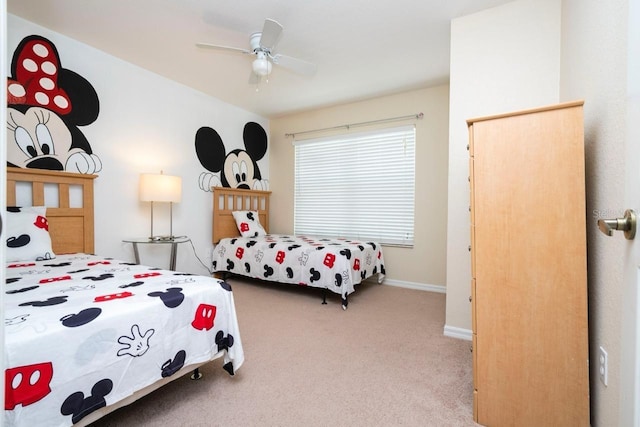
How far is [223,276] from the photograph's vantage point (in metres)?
4.07

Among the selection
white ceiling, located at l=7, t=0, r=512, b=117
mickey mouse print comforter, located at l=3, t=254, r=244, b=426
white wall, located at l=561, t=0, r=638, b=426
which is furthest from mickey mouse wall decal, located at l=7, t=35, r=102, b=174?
white wall, located at l=561, t=0, r=638, b=426

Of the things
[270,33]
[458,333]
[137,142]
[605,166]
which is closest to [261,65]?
[270,33]

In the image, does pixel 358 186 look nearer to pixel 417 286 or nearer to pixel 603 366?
pixel 417 286

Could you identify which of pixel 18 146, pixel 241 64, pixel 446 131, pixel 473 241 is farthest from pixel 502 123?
pixel 18 146

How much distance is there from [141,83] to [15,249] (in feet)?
6.60

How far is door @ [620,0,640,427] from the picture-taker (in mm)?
646

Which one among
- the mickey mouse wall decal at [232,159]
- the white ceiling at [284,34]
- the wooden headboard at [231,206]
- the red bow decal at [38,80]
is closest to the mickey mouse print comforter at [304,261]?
the wooden headboard at [231,206]

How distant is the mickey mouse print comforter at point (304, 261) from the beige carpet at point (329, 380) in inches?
15.4

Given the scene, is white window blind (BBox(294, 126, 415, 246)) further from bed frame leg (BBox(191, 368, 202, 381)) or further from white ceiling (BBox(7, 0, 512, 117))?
bed frame leg (BBox(191, 368, 202, 381))

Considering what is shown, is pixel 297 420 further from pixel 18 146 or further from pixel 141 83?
pixel 141 83

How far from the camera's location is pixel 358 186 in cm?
419

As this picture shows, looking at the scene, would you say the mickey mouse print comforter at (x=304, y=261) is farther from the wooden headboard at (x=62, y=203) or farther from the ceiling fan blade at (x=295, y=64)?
the ceiling fan blade at (x=295, y=64)

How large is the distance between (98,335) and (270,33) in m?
2.00

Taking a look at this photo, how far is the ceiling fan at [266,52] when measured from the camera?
2.08 meters
